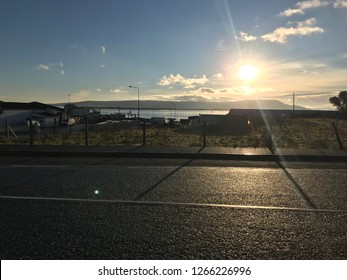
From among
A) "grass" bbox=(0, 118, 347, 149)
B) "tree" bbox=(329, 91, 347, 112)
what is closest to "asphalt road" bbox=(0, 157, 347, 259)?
"grass" bbox=(0, 118, 347, 149)

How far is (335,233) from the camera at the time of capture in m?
4.91

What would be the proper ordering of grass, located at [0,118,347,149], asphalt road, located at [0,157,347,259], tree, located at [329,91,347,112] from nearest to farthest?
asphalt road, located at [0,157,347,259], grass, located at [0,118,347,149], tree, located at [329,91,347,112]

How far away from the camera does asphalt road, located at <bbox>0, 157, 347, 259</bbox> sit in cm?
436

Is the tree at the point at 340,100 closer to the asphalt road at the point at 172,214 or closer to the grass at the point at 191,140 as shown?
the grass at the point at 191,140

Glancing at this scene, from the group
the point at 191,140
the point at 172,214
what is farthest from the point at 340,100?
the point at 172,214

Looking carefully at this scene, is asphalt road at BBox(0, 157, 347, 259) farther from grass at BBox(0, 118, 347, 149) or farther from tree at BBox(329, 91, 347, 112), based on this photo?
tree at BBox(329, 91, 347, 112)

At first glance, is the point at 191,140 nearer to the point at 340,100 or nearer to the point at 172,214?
the point at 172,214

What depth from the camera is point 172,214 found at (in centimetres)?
579

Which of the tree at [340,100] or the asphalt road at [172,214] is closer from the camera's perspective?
the asphalt road at [172,214]

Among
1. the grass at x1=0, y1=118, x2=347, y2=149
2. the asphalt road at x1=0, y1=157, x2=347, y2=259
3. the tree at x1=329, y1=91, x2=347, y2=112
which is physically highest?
the tree at x1=329, y1=91, x2=347, y2=112

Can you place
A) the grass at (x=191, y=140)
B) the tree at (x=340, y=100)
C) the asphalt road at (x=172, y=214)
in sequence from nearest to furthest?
the asphalt road at (x=172, y=214), the grass at (x=191, y=140), the tree at (x=340, y=100)

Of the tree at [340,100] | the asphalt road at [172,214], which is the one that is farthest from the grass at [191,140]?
the tree at [340,100]

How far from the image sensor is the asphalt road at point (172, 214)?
4359mm

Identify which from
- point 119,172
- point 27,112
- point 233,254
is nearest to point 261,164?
point 119,172
